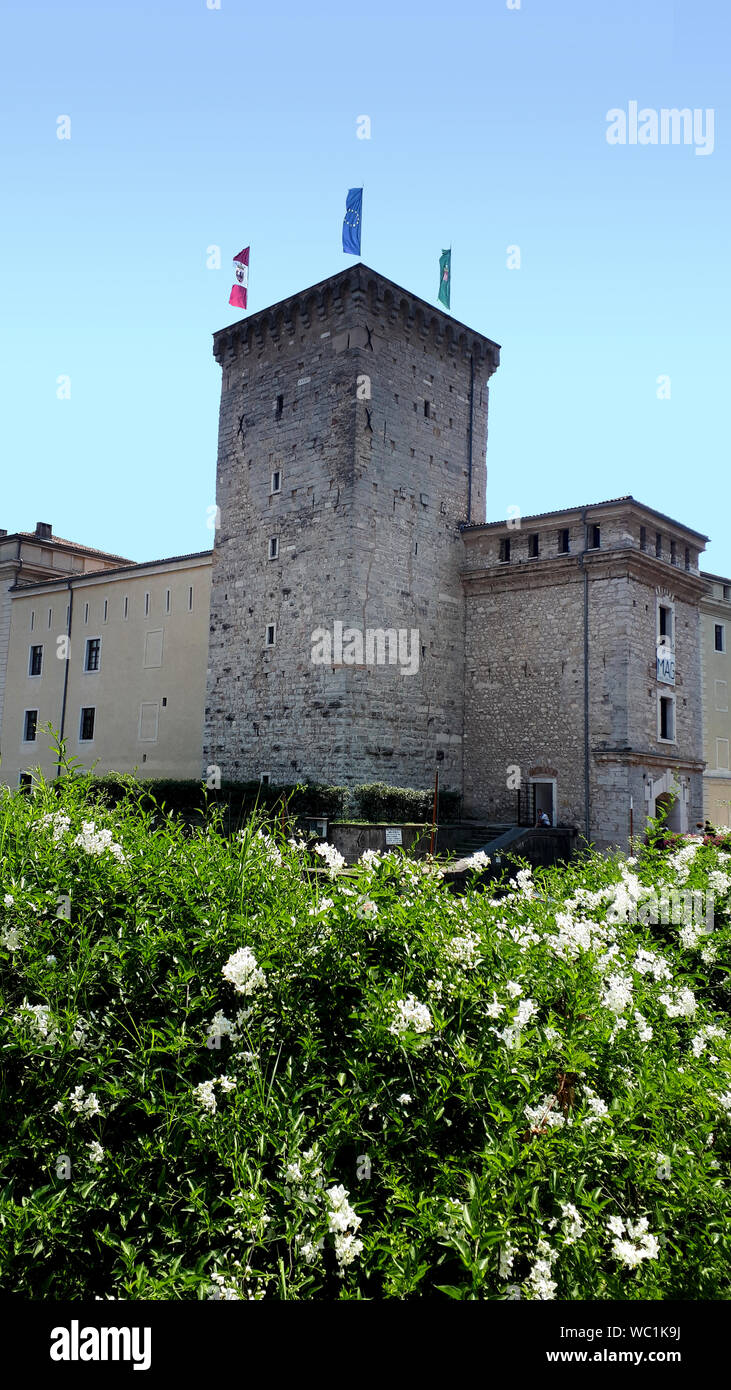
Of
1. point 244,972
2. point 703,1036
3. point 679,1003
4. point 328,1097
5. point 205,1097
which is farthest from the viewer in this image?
point 679,1003

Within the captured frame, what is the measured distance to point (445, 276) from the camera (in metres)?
27.9

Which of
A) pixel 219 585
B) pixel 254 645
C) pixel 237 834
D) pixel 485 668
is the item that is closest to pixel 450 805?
pixel 485 668

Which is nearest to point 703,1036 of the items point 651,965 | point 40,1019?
point 651,965

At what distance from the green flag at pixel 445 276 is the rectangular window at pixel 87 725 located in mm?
18040

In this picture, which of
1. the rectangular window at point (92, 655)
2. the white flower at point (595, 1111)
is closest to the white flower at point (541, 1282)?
the white flower at point (595, 1111)

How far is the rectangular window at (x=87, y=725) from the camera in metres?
32.8

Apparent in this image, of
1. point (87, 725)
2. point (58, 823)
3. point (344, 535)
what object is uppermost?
point (344, 535)

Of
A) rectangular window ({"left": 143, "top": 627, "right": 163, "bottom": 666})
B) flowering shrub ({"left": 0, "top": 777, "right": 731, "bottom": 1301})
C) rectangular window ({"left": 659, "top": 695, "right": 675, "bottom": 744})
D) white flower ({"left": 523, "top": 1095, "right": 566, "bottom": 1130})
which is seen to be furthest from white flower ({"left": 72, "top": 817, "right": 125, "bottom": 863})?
rectangular window ({"left": 143, "top": 627, "right": 163, "bottom": 666})

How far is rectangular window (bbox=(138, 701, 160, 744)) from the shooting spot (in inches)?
1187

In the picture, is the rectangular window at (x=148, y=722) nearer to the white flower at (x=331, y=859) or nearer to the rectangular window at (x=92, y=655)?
the rectangular window at (x=92, y=655)

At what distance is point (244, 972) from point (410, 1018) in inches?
24.8

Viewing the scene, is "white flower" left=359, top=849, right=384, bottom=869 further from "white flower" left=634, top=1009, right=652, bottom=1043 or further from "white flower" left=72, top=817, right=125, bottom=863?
"white flower" left=634, top=1009, right=652, bottom=1043

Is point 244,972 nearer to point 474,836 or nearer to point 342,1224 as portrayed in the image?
point 342,1224

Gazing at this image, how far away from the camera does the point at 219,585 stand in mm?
27859
